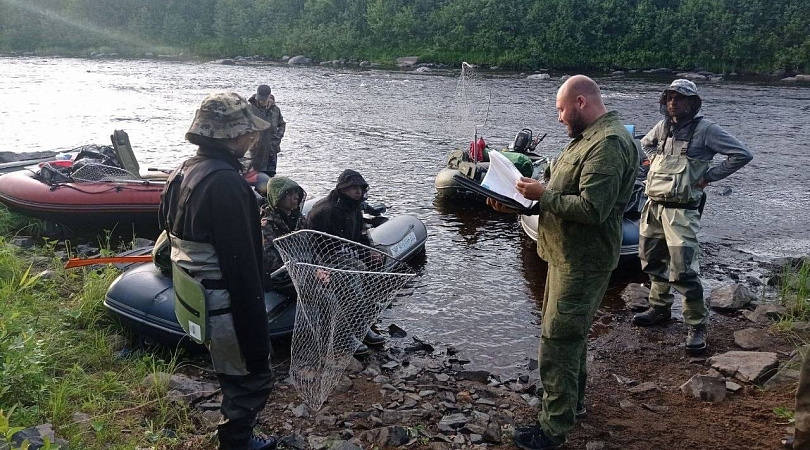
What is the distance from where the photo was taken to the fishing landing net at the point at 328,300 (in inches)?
155

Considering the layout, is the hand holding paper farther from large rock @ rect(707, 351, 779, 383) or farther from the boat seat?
the boat seat

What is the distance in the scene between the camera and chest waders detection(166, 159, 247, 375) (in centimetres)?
312

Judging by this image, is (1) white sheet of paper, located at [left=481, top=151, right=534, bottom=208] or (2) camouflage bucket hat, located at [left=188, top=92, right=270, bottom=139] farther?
(1) white sheet of paper, located at [left=481, top=151, right=534, bottom=208]

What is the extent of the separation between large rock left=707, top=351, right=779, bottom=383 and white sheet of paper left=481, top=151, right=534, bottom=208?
7.05ft

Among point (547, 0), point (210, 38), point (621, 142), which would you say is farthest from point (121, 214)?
point (210, 38)

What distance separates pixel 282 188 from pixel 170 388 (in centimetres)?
176

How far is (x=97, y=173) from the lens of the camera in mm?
8336

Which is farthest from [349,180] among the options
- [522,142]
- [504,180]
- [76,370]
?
[522,142]

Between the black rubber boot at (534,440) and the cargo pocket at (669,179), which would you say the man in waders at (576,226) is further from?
the cargo pocket at (669,179)

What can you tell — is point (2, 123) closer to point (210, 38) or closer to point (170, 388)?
point (170, 388)

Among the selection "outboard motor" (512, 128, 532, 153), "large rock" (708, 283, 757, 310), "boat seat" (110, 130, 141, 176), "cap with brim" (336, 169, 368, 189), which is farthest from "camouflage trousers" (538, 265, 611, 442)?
"outboard motor" (512, 128, 532, 153)

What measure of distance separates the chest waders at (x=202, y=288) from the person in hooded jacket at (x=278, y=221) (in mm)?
2020

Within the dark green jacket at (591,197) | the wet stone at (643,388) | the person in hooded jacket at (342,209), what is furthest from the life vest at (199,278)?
the wet stone at (643,388)

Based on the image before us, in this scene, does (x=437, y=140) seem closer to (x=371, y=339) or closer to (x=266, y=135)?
(x=266, y=135)
